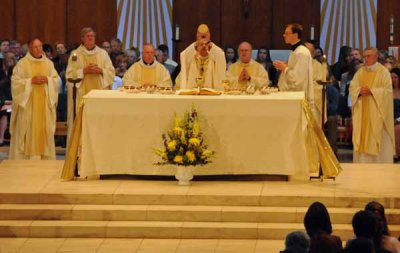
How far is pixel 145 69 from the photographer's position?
14586 millimetres

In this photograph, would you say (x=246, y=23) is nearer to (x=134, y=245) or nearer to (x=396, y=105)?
(x=396, y=105)

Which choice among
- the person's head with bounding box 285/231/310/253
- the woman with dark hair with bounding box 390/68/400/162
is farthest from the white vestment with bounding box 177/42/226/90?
the person's head with bounding box 285/231/310/253

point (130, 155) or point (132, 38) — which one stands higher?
point (132, 38)

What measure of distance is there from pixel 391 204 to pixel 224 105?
1.87 m

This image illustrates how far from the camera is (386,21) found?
19.8 m

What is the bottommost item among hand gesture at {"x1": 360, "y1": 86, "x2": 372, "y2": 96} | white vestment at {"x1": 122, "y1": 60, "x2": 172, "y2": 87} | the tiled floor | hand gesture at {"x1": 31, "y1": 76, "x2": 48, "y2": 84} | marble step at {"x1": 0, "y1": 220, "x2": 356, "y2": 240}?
the tiled floor

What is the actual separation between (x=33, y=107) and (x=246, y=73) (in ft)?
9.15

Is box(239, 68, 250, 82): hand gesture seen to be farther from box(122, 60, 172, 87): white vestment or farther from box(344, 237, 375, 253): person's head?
box(344, 237, 375, 253): person's head

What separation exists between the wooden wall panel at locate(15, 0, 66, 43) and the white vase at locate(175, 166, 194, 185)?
885 cm

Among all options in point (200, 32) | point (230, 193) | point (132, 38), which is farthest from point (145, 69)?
point (132, 38)

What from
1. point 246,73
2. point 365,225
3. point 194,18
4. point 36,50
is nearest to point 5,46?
point 194,18

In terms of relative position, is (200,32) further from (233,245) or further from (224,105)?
(233,245)

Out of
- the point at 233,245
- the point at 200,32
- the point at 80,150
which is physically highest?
the point at 200,32

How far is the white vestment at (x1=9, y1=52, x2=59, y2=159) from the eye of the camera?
14641 millimetres
